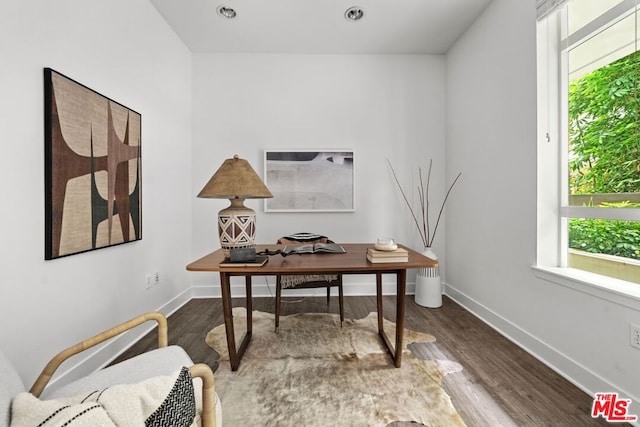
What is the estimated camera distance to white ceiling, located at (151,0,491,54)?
2.42 meters

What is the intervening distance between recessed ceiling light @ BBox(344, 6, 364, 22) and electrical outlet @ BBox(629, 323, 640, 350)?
113 inches

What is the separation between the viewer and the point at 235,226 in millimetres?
1673

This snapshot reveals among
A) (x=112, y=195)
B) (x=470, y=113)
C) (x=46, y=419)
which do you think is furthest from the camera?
(x=470, y=113)

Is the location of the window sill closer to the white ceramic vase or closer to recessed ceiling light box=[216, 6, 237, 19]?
the white ceramic vase

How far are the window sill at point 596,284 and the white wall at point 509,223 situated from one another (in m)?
0.02

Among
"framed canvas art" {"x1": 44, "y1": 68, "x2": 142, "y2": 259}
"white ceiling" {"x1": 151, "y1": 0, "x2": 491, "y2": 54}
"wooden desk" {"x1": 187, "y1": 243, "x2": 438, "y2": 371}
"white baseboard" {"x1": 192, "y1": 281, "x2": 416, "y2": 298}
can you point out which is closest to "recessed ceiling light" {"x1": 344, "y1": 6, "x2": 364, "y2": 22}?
"white ceiling" {"x1": 151, "y1": 0, "x2": 491, "y2": 54}

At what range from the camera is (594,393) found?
4.86 feet

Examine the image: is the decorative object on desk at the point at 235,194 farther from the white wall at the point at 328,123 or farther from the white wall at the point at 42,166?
the white wall at the point at 328,123

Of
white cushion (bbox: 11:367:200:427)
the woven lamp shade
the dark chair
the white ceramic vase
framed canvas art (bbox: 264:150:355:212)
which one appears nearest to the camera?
white cushion (bbox: 11:367:200:427)

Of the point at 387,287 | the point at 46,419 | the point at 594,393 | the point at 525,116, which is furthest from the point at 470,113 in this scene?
→ the point at 46,419

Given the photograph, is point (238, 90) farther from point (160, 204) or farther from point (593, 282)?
point (593, 282)

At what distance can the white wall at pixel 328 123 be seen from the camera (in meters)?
3.12

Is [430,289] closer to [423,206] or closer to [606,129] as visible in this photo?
[423,206]

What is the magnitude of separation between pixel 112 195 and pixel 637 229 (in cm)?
312
